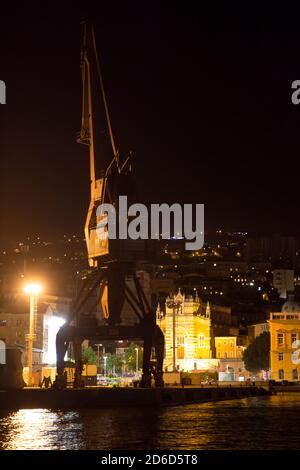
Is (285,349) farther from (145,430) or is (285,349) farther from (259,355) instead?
(145,430)

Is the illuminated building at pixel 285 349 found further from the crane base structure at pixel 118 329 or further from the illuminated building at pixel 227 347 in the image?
the crane base structure at pixel 118 329

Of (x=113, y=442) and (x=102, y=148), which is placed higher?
(x=102, y=148)

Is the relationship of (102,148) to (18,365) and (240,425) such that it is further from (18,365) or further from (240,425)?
(240,425)

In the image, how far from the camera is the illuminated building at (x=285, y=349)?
99.1 m

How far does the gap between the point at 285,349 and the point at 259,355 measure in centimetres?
598

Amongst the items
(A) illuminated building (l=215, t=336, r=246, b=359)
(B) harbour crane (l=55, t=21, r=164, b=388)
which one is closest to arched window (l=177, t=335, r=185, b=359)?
(A) illuminated building (l=215, t=336, r=246, b=359)

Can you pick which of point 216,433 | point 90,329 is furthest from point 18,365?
point 216,433

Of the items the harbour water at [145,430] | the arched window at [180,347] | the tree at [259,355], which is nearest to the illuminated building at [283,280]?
the arched window at [180,347]

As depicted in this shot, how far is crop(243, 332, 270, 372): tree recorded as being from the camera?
4092 inches

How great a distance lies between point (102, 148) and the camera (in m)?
48.1

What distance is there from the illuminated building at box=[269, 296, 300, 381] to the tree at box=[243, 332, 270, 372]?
3.62 meters

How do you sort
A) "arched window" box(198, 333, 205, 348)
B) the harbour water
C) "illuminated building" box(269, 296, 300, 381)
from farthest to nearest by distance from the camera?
"arched window" box(198, 333, 205, 348) < "illuminated building" box(269, 296, 300, 381) < the harbour water

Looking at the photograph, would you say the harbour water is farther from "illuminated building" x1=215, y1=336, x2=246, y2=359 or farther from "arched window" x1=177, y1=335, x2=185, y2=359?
"illuminated building" x1=215, y1=336, x2=246, y2=359
